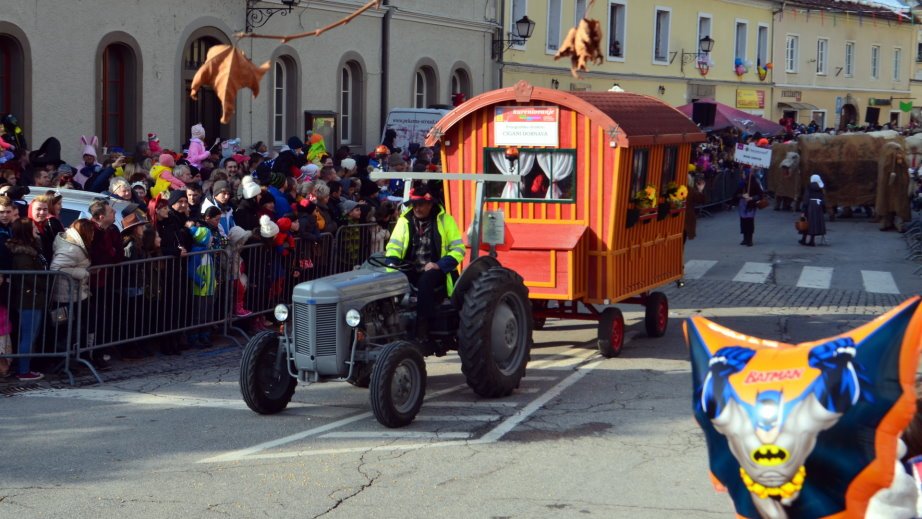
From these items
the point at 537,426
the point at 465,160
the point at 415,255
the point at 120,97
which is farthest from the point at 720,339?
the point at 120,97

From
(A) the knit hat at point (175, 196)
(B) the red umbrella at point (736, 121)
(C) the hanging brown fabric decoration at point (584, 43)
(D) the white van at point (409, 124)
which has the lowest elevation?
Result: (A) the knit hat at point (175, 196)

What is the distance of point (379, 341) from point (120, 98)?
466 inches

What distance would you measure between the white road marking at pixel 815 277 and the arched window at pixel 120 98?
10725 mm

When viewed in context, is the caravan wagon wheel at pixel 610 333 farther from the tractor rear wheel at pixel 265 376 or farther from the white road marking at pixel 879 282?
the white road marking at pixel 879 282

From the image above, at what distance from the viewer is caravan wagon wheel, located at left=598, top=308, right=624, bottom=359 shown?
1261 cm

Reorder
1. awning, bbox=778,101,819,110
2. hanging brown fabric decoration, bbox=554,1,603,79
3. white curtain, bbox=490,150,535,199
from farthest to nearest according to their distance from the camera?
awning, bbox=778,101,819,110
white curtain, bbox=490,150,535,199
hanging brown fabric decoration, bbox=554,1,603,79

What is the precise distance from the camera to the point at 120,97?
2058 centimetres

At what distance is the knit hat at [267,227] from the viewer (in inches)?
535

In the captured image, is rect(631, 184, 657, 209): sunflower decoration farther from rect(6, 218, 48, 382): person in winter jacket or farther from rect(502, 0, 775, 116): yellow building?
rect(502, 0, 775, 116): yellow building

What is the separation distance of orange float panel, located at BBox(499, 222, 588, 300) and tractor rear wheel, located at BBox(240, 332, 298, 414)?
3270mm

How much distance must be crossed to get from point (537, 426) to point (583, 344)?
415 cm

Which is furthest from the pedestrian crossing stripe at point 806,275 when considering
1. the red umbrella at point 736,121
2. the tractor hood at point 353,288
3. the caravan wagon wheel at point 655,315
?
the red umbrella at point 736,121

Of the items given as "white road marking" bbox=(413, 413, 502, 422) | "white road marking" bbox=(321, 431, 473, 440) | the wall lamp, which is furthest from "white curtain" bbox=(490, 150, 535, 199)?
the wall lamp

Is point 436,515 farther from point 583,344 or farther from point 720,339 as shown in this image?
point 583,344
